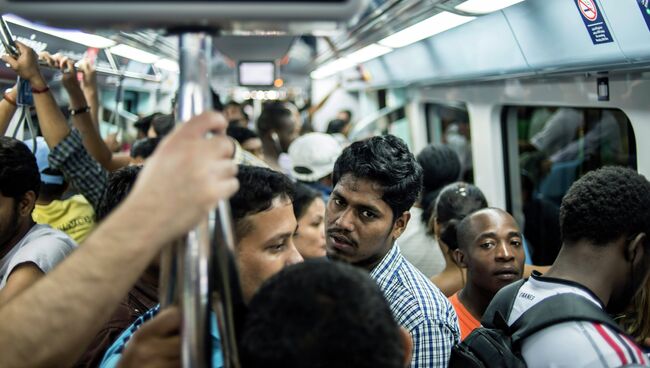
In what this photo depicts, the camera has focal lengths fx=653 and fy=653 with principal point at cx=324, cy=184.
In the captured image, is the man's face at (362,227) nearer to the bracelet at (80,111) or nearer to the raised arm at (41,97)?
the raised arm at (41,97)

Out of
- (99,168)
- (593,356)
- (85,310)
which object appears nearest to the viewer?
(85,310)

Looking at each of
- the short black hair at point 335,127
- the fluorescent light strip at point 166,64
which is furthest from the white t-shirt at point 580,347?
the short black hair at point 335,127

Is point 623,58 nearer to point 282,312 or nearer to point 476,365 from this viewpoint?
point 476,365

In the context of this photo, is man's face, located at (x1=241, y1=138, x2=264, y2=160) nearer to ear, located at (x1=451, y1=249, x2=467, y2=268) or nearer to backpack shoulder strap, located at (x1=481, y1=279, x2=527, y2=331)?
ear, located at (x1=451, y1=249, x2=467, y2=268)

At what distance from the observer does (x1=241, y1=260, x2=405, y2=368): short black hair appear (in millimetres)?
1058

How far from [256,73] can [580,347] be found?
6.87m

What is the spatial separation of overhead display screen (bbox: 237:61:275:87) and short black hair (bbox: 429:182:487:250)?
5075 mm

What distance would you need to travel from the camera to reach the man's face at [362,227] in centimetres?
239

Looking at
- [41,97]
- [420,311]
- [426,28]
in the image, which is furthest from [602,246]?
[426,28]

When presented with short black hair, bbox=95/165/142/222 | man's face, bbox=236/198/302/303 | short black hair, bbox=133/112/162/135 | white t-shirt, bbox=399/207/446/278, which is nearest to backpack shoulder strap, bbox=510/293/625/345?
man's face, bbox=236/198/302/303

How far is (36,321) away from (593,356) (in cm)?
123

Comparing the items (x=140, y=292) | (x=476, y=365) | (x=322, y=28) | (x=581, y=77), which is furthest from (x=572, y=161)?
(x=322, y=28)

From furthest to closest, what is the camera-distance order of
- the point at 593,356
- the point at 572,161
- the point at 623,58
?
the point at 572,161 < the point at 623,58 < the point at 593,356

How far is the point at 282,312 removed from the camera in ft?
3.60
